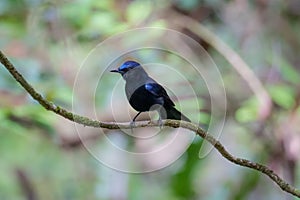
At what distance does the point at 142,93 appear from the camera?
0.91 metres

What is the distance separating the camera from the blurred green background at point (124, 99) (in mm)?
2260

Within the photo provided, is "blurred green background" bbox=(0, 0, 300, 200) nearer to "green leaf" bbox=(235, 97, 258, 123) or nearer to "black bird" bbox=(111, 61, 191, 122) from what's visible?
"green leaf" bbox=(235, 97, 258, 123)

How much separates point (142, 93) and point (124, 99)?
3.59 ft

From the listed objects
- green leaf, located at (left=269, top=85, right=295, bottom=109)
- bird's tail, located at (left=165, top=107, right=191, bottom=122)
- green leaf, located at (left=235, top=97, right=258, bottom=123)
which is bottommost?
bird's tail, located at (left=165, top=107, right=191, bottom=122)

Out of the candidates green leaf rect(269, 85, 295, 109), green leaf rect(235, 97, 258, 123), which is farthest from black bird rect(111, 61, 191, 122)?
green leaf rect(269, 85, 295, 109)

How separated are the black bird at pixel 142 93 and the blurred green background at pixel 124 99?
36.4 inches

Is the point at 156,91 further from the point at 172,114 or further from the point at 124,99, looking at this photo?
the point at 124,99

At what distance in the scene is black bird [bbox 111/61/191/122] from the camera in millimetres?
898

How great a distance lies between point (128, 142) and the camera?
97.5 inches

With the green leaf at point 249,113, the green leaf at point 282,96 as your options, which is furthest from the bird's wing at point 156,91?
the green leaf at point 282,96

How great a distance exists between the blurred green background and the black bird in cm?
92

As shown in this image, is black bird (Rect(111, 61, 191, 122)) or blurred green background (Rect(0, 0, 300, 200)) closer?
black bird (Rect(111, 61, 191, 122))

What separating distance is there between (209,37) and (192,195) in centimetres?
62

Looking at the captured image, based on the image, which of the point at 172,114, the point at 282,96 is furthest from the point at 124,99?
the point at 172,114
